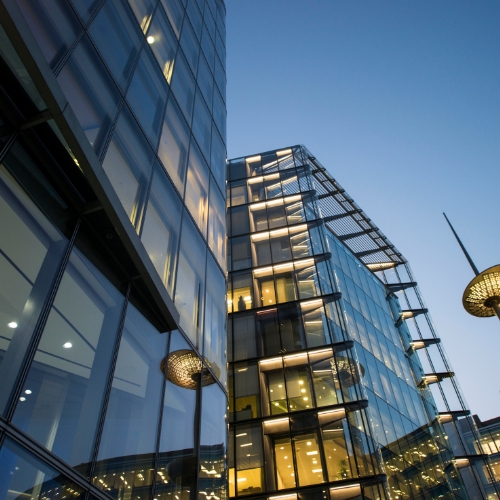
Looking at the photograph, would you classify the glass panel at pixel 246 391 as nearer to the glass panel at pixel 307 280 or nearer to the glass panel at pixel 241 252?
the glass panel at pixel 307 280

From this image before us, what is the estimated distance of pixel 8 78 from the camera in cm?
753

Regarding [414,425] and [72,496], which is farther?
[414,425]

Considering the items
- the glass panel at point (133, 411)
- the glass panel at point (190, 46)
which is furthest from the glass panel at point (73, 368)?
the glass panel at point (190, 46)

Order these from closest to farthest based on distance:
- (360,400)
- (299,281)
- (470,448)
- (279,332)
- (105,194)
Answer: (105,194) < (360,400) < (279,332) < (299,281) < (470,448)

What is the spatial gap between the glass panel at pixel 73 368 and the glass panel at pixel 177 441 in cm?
233

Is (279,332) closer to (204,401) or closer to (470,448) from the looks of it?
(204,401)

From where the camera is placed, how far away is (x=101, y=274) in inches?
365

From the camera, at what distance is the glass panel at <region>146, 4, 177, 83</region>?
15.2 metres

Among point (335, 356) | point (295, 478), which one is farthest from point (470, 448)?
point (295, 478)

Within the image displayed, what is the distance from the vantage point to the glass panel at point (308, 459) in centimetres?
2152

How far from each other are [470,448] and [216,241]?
33.5m

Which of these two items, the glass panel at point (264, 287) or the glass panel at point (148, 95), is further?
the glass panel at point (264, 287)

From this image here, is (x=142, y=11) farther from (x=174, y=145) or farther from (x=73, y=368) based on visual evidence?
(x=73, y=368)

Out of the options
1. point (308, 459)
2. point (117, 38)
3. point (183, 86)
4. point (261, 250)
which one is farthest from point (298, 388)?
point (117, 38)
